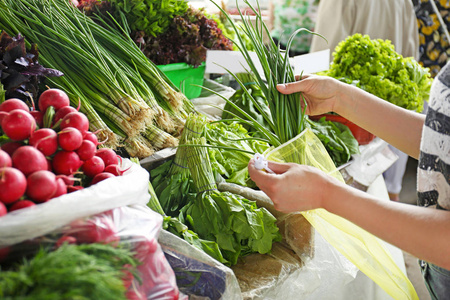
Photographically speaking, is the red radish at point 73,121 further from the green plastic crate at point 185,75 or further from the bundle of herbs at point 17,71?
the green plastic crate at point 185,75

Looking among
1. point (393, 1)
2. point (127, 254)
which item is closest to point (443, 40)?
point (393, 1)

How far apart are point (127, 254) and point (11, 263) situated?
0.23 m

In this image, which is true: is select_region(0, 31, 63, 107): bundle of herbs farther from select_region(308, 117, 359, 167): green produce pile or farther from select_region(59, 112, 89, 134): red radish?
select_region(308, 117, 359, 167): green produce pile

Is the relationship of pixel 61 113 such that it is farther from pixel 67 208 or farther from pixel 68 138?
pixel 67 208

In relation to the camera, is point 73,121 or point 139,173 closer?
point 73,121

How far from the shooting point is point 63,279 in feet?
2.04

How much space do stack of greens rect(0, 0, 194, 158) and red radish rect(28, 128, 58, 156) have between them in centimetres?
63

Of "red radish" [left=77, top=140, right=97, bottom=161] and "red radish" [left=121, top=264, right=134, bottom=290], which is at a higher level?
"red radish" [left=77, top=140, right=97, bottom=161]

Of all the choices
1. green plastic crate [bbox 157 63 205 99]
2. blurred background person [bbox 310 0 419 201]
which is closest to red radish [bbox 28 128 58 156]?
green plastic crate [bbox 157 63 205 99]

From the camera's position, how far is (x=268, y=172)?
1.12 meters

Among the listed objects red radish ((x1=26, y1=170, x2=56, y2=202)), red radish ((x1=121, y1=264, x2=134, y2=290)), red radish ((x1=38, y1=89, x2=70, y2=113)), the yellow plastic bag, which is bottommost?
the yellow plastic bag

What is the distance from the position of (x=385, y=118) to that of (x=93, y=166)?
0.94 metres

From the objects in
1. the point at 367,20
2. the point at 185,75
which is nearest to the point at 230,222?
the point at 185,75

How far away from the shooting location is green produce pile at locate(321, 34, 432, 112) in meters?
2.24
